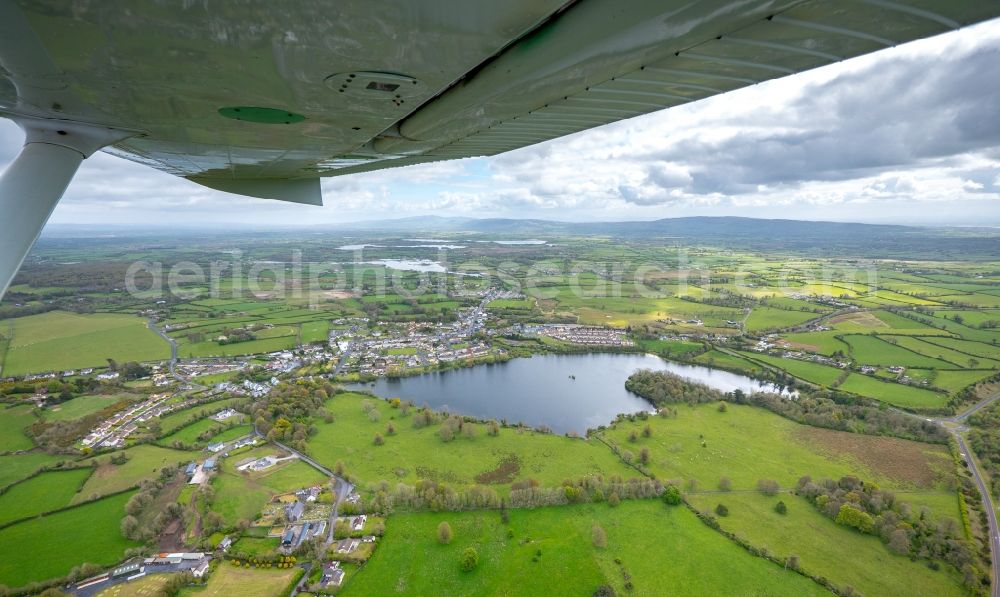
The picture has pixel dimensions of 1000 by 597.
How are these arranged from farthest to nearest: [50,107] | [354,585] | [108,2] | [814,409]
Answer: [814,409] < [354,585] < [50,107] < [108,2]

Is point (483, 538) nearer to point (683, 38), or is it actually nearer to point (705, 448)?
point (705, 448)

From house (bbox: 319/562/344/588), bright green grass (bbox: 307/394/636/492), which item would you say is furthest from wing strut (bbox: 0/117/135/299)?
bright green grass (bbox: 307/394/636/492)

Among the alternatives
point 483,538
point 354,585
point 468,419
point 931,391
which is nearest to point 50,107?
point 354,585

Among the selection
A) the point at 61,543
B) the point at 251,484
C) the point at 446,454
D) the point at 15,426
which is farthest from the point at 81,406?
the point at 446,454

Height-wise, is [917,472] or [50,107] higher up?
[50,107]

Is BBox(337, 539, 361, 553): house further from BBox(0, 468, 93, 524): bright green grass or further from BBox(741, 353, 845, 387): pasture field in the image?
BBox(741, 353, 845, 387): pasture field

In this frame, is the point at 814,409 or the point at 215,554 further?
A: the point at 814,409
